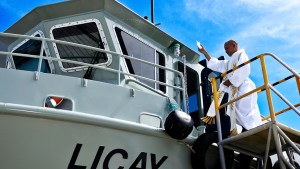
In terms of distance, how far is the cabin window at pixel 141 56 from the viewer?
6.49 meters

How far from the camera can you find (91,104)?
4980 millimetres

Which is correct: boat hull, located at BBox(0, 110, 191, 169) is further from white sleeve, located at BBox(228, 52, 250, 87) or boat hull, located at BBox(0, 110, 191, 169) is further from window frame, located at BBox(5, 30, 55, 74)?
window frame, located at BBox(5, 30, 55, 74)

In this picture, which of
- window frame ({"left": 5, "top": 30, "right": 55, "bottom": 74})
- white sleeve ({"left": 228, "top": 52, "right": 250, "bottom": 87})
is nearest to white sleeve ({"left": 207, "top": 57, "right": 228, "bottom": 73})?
white sleeve ({"left": 228, "top": 52, "right": 250, "bottom": 87})

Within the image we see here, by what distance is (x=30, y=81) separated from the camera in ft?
15.8

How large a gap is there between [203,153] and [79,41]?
2910 millimetres

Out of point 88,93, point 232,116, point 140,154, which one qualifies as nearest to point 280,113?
point 232,116

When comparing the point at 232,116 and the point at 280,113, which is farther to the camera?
the point at 280,113

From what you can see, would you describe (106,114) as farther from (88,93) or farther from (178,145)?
(178,145)

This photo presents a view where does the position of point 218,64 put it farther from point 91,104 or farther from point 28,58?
point 28,58

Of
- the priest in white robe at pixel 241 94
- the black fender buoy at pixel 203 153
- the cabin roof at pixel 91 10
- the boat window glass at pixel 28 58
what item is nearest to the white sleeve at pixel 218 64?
the priest in white robe at pixel 241 94

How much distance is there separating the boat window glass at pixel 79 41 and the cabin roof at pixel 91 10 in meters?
0.25

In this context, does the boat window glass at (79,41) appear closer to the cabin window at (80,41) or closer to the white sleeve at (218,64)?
the cabin window at (80,41)

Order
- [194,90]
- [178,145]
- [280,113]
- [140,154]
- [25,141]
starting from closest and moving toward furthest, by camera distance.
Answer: [25,141] < [140,154] < [178,145] < [280,113] < [194,90]

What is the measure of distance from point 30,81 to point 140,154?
157cm
